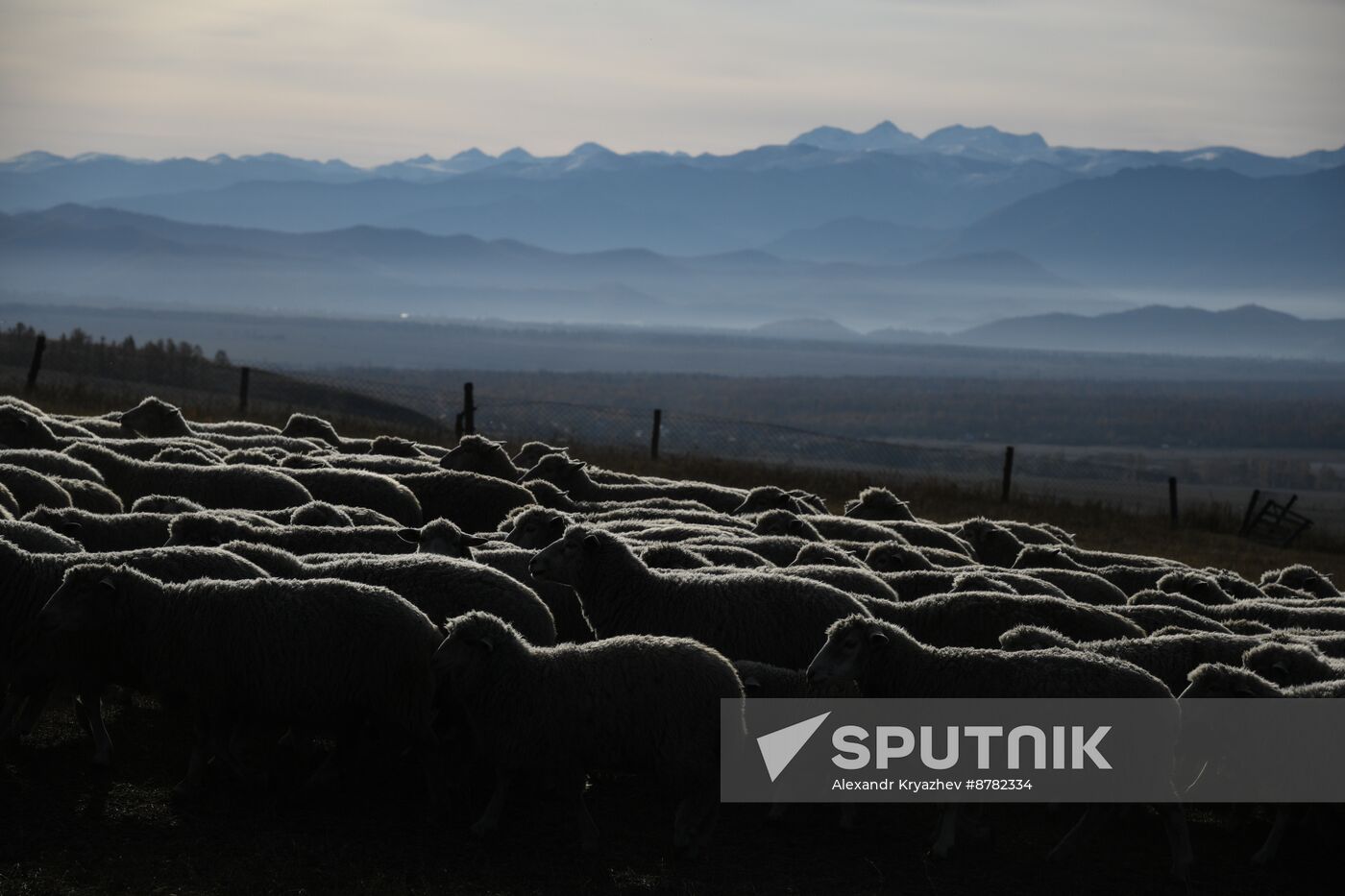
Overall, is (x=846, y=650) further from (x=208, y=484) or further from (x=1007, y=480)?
(x=1007, y=480)

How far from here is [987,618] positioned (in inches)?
385

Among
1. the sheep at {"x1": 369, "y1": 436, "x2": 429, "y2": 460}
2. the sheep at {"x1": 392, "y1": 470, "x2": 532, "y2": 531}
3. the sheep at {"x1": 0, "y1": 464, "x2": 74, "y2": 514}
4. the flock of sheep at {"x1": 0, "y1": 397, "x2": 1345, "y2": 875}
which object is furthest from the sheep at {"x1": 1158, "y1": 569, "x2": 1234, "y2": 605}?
the sheep at {"x1": 0, "y1": 464, "x2": 74, "y2": 514}

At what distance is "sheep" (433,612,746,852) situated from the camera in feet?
24.6

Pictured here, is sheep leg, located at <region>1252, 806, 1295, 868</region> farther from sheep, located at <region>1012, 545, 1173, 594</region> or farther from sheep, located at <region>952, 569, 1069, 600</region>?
sheep, located at <region>1012, 545, 1173, 594</region>

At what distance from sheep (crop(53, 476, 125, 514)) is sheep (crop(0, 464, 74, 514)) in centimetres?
22

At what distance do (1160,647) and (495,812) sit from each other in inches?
179

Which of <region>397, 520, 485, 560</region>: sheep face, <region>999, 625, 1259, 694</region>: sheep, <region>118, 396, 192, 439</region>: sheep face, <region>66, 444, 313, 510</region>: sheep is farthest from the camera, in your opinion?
<region>118, 396, 192, 439</region>: sheep face

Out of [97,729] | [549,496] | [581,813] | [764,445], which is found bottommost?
[764,445]

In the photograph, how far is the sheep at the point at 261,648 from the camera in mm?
7684

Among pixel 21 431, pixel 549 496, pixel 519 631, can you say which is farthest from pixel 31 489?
pixel 519 631

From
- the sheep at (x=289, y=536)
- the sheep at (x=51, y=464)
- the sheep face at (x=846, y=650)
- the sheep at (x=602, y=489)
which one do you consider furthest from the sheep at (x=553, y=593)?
the sheep at (x=602, y=489)

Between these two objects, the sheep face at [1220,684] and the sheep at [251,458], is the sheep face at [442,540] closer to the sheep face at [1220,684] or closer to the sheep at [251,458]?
the sheep face at [1220,684]

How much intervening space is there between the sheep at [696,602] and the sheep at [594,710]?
60.1 inches

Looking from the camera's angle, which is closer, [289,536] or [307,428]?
[289,536]
